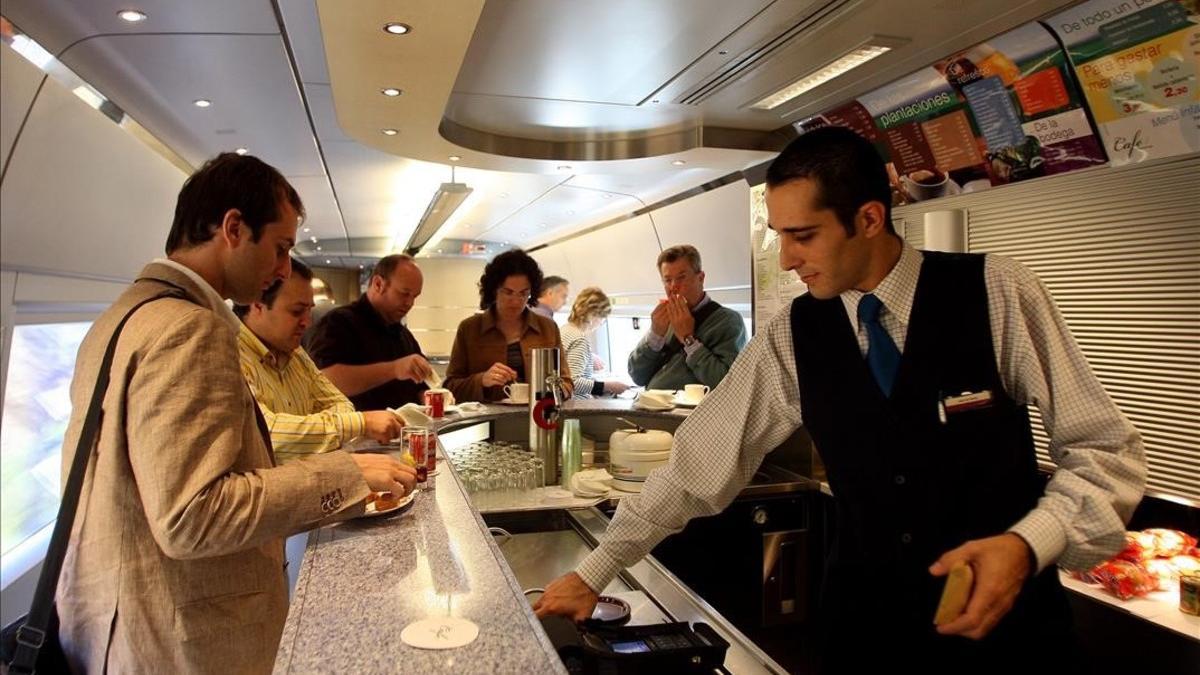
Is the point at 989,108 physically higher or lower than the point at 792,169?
higher

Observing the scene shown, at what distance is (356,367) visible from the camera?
12.4 ft

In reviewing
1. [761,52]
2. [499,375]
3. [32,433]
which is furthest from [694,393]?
[32,433]

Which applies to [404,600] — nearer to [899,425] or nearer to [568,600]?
[568,600]

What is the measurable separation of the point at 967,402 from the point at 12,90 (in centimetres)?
289

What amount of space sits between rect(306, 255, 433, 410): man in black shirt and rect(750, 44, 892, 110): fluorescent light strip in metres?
2.16

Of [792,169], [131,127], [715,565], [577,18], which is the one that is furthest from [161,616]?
[131,127]

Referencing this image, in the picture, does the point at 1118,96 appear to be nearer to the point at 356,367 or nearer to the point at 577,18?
the point at 577,18

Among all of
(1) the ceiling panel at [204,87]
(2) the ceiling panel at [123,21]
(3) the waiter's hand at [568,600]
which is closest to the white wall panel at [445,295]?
(1) the ceiling panel at [204,87]

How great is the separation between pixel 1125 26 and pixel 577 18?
2.03 m

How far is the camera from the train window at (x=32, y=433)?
340 centimetres

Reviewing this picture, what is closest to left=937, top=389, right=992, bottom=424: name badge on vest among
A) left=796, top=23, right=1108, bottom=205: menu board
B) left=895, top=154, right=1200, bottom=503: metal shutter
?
left=895, top=154, right=1200, bottom=503: metal shutter

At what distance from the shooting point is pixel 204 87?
4000 millimetres

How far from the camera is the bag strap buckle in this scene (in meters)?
1.32

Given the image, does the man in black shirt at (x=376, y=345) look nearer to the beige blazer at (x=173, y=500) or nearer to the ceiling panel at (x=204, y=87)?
the ceiling panel at (x=204, y=87)
